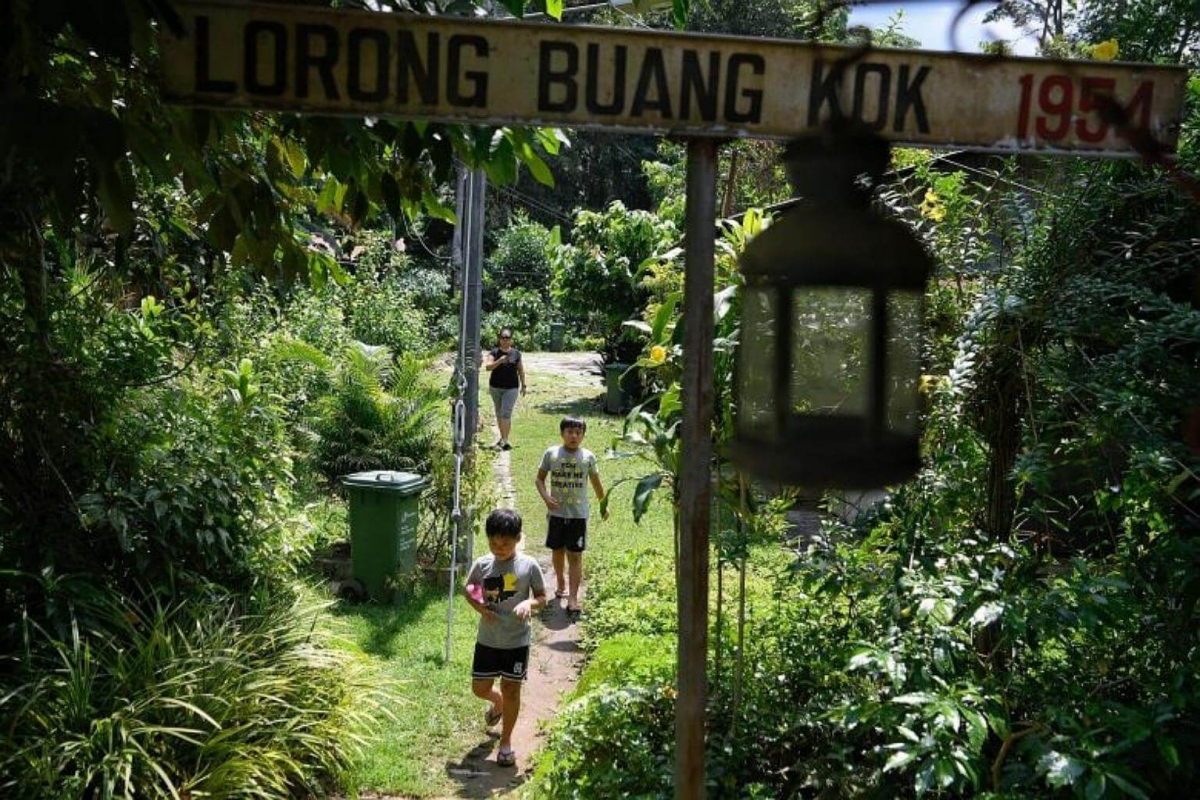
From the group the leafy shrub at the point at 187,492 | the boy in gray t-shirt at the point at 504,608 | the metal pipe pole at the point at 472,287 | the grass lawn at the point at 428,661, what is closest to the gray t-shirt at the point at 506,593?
the boy in gray t-shirt at the point at 504,608

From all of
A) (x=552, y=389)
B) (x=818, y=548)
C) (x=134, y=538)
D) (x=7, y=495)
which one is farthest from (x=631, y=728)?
(x=552, y=389)

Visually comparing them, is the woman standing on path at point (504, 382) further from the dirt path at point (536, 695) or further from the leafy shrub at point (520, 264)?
the leafy shrub at point (520, 264)

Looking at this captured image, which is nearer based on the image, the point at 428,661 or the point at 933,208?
the point at 933,208

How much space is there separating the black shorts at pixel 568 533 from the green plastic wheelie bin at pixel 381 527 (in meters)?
1.05

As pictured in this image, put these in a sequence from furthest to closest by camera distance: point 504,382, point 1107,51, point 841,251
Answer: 1. point 504,382
2. point 1107,51
3. point 841,251

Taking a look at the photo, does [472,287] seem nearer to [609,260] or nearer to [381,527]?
[381,527]

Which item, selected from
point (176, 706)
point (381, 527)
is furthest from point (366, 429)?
Result: point (176, 706)

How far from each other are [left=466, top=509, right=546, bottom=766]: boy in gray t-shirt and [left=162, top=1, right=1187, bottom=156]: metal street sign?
3986mm

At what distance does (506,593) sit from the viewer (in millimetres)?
6031

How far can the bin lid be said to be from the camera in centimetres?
822

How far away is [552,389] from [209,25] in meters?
20.1

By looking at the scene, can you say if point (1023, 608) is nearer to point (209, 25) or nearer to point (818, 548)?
point (818, 548)

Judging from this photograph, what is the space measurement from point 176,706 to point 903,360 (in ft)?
13.0

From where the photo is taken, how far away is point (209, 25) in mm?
2172
